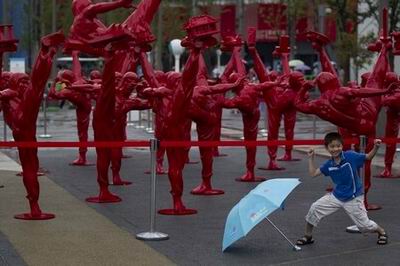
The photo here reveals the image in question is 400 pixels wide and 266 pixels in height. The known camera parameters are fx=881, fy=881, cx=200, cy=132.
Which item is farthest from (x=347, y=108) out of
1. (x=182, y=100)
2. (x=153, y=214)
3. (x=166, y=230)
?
(x=153, y=214)

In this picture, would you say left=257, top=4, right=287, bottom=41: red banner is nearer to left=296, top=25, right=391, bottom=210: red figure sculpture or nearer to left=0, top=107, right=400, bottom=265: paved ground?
left=0, top=107, right=400, bottom=265: paved ground

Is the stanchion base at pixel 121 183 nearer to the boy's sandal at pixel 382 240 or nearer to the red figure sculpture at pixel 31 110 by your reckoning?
the red figure sculpture at pixel 31 110

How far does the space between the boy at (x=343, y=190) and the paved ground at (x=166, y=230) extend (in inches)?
9.9

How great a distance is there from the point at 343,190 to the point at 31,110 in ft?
13.4

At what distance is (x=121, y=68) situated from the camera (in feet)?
51.3

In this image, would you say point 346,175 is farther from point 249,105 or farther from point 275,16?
point 275,16

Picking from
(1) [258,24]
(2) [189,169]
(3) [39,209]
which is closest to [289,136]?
(2) [189,169]

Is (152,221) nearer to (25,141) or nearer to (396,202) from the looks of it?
(25,141)

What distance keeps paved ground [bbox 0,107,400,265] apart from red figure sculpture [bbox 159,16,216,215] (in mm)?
400

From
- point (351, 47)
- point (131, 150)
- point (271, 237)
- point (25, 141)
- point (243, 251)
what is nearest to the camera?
point (243, 251)

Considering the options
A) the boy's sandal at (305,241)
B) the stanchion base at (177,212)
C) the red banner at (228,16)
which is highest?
the red banner at (228,16)

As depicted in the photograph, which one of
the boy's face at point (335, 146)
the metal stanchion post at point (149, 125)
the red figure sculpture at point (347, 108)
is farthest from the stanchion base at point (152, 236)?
the metal stanchion post at point (149, 125)

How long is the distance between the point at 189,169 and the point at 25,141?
6.74 meters

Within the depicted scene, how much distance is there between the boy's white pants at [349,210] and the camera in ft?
31.2
